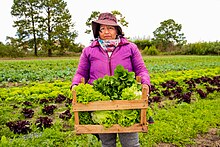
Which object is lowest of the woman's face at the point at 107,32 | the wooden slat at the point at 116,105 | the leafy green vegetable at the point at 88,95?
the wooden slat at the point at 116,105

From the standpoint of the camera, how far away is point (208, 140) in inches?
188

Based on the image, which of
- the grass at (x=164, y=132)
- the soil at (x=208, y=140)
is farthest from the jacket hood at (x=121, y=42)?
the soil at (x=208, y=140)

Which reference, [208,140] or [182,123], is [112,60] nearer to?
[208,140]

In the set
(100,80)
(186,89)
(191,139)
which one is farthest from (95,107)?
(186,89)

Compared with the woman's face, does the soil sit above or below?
below

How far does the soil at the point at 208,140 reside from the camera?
455 cm

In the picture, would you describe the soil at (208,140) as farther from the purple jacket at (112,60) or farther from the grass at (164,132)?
the purple jacket at (112,60)

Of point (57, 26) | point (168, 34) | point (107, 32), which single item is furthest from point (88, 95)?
point (168, 34)

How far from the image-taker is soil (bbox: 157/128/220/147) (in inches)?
179

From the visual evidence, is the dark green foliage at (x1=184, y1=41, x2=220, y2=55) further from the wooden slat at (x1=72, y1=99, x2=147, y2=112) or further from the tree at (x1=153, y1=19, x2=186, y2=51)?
the wooden slat at (x1=72, y1=99, x2=147, y2=112)

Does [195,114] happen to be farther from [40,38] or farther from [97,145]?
[40,38]

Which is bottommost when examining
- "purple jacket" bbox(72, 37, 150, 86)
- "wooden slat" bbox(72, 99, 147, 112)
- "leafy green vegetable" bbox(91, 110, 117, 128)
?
"leafy green vegetable" bbox(91, 110, 117, 128)

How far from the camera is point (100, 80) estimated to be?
2.49 m

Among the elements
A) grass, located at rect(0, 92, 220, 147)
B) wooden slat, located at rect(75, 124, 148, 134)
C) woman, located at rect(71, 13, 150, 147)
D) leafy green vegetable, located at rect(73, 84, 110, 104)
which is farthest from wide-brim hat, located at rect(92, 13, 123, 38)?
grass, located at rect(0, 92, 220, 147)
